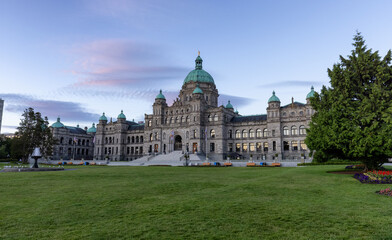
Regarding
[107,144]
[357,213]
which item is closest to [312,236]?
[357,213]

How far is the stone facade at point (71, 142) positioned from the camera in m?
98.4

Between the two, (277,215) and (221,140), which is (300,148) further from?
(277,215)

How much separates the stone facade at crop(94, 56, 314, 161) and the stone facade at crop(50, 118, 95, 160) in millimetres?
29226

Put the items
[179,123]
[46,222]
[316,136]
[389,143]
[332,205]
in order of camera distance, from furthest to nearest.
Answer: [179,123], [316,136], [389,143], [332,205], [46,222]

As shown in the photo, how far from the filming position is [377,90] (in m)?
23.5

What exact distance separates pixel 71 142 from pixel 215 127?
60826 mm

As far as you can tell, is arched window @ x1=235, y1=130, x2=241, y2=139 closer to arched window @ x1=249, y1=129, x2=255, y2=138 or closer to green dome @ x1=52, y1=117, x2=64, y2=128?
arched window @ x1=249, y1=129, x2=255, y2=138

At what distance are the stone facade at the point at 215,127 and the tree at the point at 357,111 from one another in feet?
132

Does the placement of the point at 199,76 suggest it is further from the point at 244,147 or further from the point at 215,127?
the point at 244,147

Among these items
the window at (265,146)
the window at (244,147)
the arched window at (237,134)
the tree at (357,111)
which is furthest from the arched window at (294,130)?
the tree at (357,111)

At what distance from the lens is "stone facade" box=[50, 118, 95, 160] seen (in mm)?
98438

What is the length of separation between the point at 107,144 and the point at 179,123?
112 ft

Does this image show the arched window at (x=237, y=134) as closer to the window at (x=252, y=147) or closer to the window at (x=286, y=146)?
the window at (x=252, y=147)

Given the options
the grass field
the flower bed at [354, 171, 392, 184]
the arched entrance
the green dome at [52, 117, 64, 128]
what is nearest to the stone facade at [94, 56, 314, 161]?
the arched entrance
